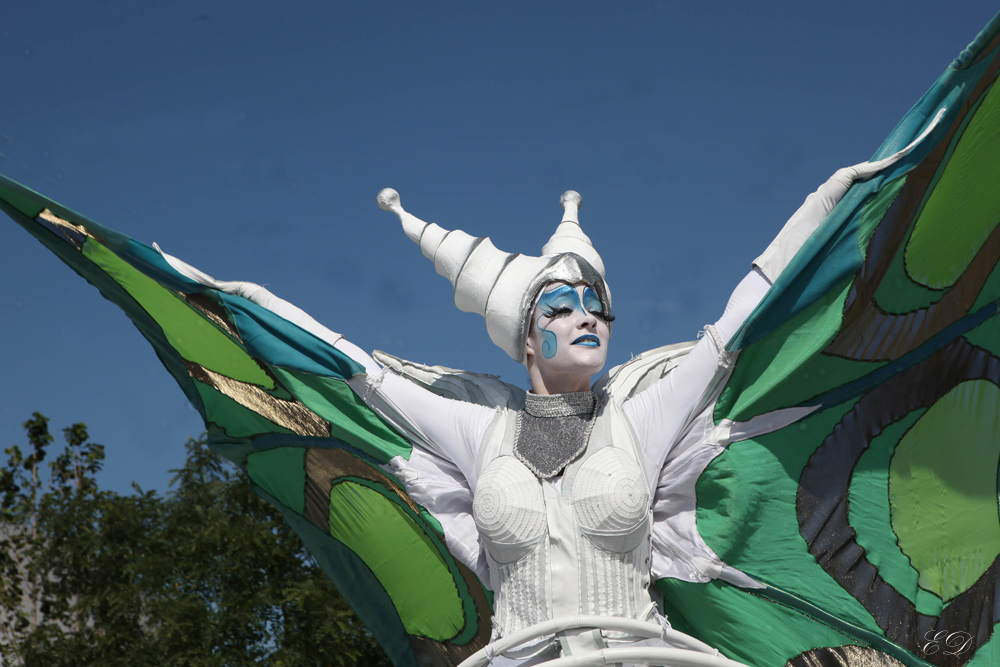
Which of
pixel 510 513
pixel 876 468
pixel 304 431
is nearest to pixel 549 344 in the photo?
pixel 510 513

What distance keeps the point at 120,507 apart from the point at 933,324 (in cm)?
881

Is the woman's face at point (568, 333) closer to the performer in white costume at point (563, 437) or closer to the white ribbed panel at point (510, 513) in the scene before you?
the performer in white costume at point (563, 437)

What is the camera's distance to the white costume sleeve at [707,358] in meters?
4.33

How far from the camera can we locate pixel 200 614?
952 cm

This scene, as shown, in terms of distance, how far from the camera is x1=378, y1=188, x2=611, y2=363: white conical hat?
4.86 metres

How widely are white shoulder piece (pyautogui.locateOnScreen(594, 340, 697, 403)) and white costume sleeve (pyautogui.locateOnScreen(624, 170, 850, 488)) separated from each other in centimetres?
44

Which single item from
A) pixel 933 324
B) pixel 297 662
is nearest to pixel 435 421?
pixel 933 324

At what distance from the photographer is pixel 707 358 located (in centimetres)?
439

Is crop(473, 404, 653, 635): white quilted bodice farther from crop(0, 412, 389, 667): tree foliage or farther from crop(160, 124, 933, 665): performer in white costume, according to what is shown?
crop(0, 412, 389, 667): tree foliage

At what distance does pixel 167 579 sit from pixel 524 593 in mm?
6903

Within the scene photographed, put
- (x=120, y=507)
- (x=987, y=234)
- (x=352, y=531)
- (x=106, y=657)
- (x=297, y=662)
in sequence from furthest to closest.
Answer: (x=120, y=507), (x=106, y=657), (x=297, y=662), (x=352, y=531), (x=987, y=234)

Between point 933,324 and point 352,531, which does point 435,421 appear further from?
point 933,324

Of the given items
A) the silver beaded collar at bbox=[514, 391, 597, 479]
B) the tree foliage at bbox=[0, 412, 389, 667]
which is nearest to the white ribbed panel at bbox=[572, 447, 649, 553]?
the silver beaded collar at bbox=[514, 391, 597, 479]

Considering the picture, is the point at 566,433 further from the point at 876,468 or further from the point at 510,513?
the point at 876,468
